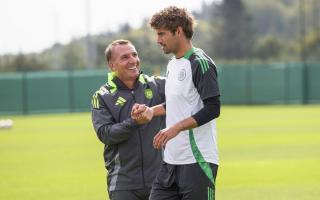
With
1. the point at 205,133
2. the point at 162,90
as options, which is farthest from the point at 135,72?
the point at 205,133

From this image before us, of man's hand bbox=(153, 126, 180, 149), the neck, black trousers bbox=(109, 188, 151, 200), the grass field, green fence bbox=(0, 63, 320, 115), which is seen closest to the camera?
man's hand bbox=(153, 126, 180, 149)

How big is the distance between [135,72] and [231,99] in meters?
38.0

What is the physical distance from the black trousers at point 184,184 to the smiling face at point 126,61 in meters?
1.01

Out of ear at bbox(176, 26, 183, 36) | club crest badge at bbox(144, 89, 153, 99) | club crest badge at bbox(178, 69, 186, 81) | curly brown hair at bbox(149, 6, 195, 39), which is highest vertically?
curly brown hair at bbox(149, 6, 195, 39)

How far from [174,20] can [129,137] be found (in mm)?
1274

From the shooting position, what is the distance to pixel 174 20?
21.8 feet

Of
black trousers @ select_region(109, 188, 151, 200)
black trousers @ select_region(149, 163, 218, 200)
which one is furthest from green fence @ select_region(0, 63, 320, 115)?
black trousers @ select_region(149, 163, 218, 200)

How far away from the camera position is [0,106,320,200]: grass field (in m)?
13.0

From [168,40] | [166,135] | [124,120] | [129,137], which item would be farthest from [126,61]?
[166,135]

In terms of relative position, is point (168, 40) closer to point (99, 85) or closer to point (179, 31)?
Answer: point (179, 31)

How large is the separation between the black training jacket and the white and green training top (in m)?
0.75

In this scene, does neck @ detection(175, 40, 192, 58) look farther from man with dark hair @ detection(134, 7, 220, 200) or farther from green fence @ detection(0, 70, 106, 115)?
green fence @ detection(0, 70, 106, 115)

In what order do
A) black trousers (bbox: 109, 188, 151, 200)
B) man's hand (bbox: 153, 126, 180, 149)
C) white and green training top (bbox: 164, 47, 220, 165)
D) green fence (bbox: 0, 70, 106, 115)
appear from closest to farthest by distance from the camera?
man's hand (bbox: 153, 126, 180, 149)
white and green training top (bbox: 164, 47, 220, 165)
black trousers (bbox: 109, 188, 151, 200)
green fence (bbox: 0, 70, 106, 115)

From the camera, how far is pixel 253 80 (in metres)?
45.5
